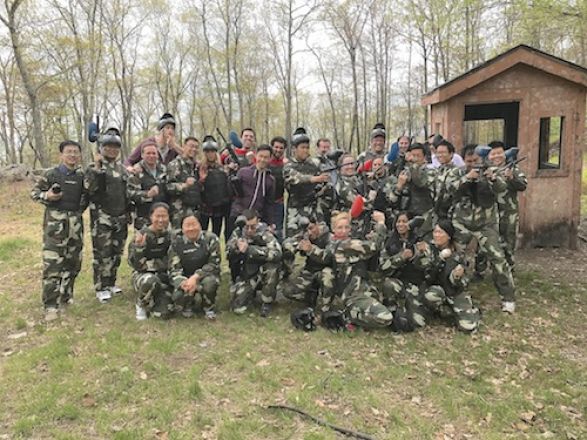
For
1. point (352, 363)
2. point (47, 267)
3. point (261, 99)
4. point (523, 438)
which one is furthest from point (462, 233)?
point (261, 99)

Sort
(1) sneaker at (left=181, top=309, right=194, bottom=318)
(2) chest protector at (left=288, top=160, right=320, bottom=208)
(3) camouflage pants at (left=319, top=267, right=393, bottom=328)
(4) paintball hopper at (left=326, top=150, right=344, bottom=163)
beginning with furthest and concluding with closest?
(4) paintball hopper at (left=326, top=150, right=344, bottom=163), (2) chest protector at (left=288, top=160, right=320, bottom=208), (1) sneaker at (left=181, top=309, right=194, bottom=318), (3) camouflage pants at (left=319, top=267, right=393, bottom=328)

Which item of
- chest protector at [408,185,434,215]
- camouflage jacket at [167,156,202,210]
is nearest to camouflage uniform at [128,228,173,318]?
camouflage jacket at [167,156,202,210]

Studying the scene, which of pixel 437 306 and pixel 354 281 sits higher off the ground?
pixel 354 281

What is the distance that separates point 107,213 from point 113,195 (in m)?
0.26

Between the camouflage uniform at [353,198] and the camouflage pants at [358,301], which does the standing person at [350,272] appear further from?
the camouflage uniform at [353,198]

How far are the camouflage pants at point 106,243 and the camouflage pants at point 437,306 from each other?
376cm

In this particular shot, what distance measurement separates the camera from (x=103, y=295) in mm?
6152

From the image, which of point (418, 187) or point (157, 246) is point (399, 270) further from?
point (157, 246)

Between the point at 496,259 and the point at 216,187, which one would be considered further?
the point at 216,187

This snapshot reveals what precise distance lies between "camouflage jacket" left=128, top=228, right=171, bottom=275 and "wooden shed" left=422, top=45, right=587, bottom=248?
5313 millimetres

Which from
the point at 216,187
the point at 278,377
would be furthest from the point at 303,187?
the point at 278,377

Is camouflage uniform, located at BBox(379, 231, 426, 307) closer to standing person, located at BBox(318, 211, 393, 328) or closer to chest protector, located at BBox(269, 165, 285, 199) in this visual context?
standing person, located at BBox(318, 211, 393, 328)

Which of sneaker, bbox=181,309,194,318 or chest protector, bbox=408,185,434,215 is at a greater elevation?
chest protector, bbox=408,185,434,215

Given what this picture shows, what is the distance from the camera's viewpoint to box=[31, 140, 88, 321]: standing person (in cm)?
553
